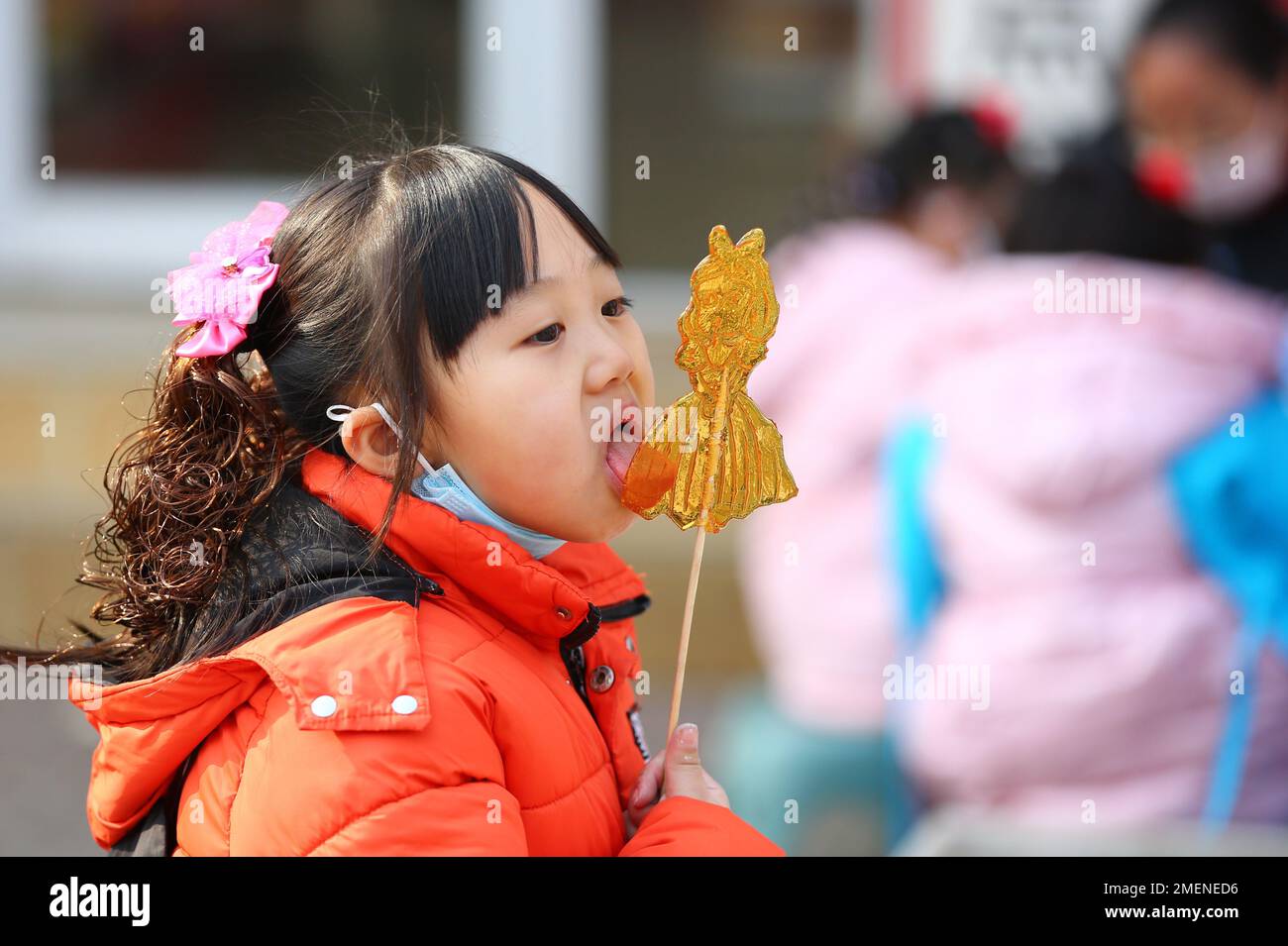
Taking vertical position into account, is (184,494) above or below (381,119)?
below

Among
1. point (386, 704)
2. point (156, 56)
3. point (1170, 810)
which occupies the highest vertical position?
point (156, 56)

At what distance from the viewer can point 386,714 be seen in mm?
1202

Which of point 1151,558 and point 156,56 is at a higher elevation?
point 156,56

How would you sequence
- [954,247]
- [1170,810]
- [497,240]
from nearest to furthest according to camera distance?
1. [497,240]
2. [1170,810]
3. [954,247]

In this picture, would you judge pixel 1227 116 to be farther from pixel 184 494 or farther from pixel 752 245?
pixel 184 494

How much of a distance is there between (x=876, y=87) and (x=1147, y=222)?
2532 millimetres

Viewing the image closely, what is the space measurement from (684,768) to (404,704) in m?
0.32

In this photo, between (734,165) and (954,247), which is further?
(734,165)

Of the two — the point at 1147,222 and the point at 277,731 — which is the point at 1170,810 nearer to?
the point at 1147,222

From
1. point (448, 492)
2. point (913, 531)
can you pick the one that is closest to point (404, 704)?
point (448, 492)

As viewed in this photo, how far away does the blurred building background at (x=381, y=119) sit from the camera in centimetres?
491

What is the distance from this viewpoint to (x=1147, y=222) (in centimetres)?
293

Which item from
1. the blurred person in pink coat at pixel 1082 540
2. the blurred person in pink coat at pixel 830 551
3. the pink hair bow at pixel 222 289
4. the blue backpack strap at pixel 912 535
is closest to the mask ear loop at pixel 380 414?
the pink hair bow at pixel 222 289

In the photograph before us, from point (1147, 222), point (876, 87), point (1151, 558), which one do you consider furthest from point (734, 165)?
point (1151, 558)
